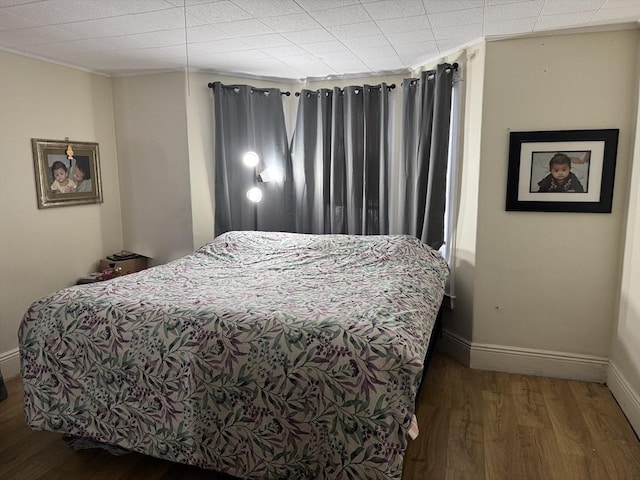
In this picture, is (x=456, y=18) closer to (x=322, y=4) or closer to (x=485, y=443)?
(x=322, y=4)

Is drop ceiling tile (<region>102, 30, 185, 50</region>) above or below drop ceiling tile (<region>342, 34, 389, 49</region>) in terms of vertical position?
above

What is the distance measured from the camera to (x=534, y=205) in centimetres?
290

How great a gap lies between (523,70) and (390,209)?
1.42 m

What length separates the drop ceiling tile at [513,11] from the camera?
7.51ft

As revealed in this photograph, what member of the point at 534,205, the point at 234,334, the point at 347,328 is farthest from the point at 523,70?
the point at 234,334

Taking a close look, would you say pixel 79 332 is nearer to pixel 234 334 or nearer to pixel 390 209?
pixel 234 334

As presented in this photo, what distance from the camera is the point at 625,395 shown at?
257 cm

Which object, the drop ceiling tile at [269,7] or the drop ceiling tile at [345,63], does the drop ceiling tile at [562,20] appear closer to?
the drop ceiling tile at [345,63]

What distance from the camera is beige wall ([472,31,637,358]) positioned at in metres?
2.71

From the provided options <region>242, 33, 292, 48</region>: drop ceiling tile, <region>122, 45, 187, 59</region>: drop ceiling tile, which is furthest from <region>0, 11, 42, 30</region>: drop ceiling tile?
<region>242, 33, 292, 48</region>: drop ceiling tile

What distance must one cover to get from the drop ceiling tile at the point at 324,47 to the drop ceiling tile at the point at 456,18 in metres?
0.65

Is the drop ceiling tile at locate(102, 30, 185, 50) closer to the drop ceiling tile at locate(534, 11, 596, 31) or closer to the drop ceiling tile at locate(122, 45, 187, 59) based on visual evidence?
the drop ceiling tile at locate(122, 45, 187, 59)

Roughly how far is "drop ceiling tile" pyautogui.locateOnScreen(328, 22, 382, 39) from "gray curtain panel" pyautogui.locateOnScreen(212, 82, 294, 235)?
4.27 ft

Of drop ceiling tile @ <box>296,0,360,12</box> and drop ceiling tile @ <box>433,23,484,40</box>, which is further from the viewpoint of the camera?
drop ceiling tile @ <box>433,23,484,40</box>
